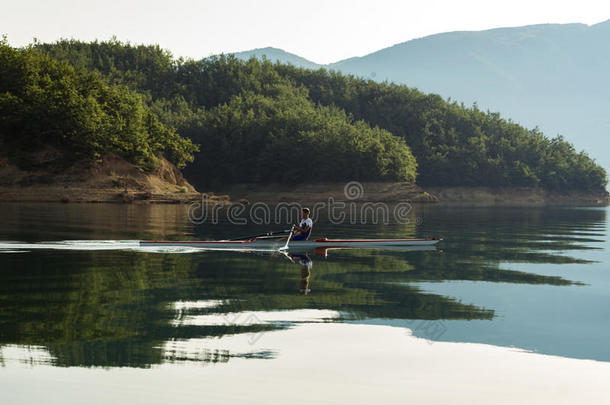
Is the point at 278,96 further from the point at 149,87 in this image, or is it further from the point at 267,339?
the point at 267,339

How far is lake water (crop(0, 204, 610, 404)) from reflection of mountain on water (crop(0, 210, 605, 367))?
0.18 ft

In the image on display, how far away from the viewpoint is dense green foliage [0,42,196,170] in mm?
89000

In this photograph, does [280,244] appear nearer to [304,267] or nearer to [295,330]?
[304,267]

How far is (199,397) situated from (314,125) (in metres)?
133

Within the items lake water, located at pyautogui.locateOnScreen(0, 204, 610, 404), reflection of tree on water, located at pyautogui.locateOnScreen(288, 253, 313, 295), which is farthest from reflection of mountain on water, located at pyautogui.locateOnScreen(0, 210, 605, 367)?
reflection of tree on water, located at pyautogui.locateOnScreen(288, 253, 313, 295)

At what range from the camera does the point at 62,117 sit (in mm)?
90375

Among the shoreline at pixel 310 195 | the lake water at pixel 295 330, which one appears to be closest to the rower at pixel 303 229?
the lake water at pixel 295 330

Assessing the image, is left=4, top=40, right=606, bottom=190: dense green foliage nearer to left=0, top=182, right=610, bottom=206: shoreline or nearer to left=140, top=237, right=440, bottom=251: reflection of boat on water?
left=0, top=182, right=610, bottom=206: shoreline

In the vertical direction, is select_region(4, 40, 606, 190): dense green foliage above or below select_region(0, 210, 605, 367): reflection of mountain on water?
above

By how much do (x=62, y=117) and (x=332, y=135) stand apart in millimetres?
61058

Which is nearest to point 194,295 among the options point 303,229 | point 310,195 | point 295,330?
point 295,330

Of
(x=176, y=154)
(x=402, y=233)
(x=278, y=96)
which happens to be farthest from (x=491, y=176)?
(x=402, y=233)

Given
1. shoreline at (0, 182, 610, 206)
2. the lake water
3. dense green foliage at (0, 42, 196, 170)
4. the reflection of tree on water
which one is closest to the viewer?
the lake water

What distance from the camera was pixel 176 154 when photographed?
10731 cm
